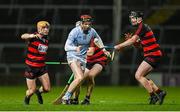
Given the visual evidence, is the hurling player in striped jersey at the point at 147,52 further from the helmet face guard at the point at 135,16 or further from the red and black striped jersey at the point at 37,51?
the red and black striped jersey at the point at 37,51

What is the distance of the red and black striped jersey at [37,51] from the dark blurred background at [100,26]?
2084 centimetres

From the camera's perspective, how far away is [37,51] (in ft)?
66.8

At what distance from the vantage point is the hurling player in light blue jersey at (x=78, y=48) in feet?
64.9

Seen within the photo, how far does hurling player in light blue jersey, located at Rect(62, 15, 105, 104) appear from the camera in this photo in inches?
779

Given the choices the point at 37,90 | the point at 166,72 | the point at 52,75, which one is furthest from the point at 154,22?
the point at 37,90

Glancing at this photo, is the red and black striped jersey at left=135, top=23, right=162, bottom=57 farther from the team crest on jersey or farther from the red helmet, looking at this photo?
the team crest on jersey

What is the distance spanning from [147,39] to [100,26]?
24418mm

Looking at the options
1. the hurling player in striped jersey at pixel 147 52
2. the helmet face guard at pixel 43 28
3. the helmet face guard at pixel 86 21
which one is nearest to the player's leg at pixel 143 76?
the hurling player in striped jersey at pixel 147 52

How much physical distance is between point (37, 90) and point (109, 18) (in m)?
25.5

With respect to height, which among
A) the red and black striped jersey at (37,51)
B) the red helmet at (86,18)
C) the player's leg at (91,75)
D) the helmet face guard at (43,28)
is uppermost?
the red helmet at (86,18)

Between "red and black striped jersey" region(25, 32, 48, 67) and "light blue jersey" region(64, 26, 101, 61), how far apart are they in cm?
59

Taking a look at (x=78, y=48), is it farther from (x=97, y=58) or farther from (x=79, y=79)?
(x=97, y=58)

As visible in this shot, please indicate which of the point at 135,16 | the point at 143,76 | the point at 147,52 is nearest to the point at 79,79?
the point at 143,76

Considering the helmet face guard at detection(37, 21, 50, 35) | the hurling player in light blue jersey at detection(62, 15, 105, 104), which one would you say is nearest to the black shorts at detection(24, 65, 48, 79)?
the hurling player in light blue jersey at detection(62, 15, 105, 104)
